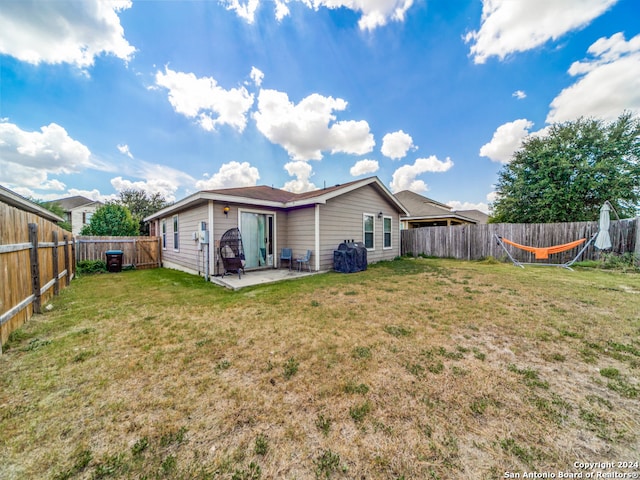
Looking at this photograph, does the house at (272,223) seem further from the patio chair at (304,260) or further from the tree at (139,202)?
the tree at (139,202)

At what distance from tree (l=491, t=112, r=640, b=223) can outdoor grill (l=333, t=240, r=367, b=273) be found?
12293mm

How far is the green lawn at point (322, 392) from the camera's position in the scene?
4.48 feet

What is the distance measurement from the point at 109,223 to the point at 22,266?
509 inches

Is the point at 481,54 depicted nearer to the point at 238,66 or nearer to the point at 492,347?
the point at 238,66

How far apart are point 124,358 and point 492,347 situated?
4.19m

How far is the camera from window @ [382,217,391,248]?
34.6 feet

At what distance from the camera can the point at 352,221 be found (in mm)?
8836

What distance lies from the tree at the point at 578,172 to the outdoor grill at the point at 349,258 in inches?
484

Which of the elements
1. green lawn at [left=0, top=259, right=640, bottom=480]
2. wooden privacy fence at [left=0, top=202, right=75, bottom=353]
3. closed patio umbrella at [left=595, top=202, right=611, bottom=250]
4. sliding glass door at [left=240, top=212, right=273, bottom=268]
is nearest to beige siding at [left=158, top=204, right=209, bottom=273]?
sliding glass door at [left=240, top=212, right=273, bottom=268]

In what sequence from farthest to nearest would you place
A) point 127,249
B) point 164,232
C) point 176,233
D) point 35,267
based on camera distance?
point 164,232 < point 127,249 < point 176,233 < point 35,267

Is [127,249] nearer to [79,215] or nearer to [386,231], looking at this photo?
[386,231]

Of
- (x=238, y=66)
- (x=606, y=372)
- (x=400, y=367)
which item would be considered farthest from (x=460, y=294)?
(x=238, y=66)

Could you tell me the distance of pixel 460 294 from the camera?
16.1ft

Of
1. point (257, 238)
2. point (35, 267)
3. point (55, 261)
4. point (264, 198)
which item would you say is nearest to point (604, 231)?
point (264, 198)
